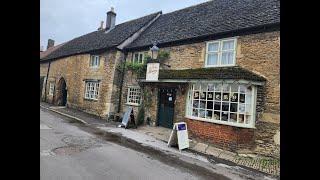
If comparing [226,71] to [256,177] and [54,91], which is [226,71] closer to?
[256,177]

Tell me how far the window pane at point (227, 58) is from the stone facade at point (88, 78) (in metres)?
7.82

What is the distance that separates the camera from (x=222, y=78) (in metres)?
10.6

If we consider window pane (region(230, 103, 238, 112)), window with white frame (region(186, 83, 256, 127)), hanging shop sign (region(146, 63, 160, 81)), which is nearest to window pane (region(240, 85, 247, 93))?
window with white frame (region(186, 83, 256, 127))

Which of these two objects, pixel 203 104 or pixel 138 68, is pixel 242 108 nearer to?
pixel 203 104

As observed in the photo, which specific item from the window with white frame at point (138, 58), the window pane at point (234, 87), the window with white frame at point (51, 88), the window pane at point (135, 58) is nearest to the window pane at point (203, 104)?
the window pane at point (234, 87)

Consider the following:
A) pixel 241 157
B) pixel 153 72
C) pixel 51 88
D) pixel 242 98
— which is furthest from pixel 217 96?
pixel 51 88

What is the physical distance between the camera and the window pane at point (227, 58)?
469 inches

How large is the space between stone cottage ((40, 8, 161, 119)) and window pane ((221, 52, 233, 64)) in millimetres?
7785

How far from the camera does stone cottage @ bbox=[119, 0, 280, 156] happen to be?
1020cm
